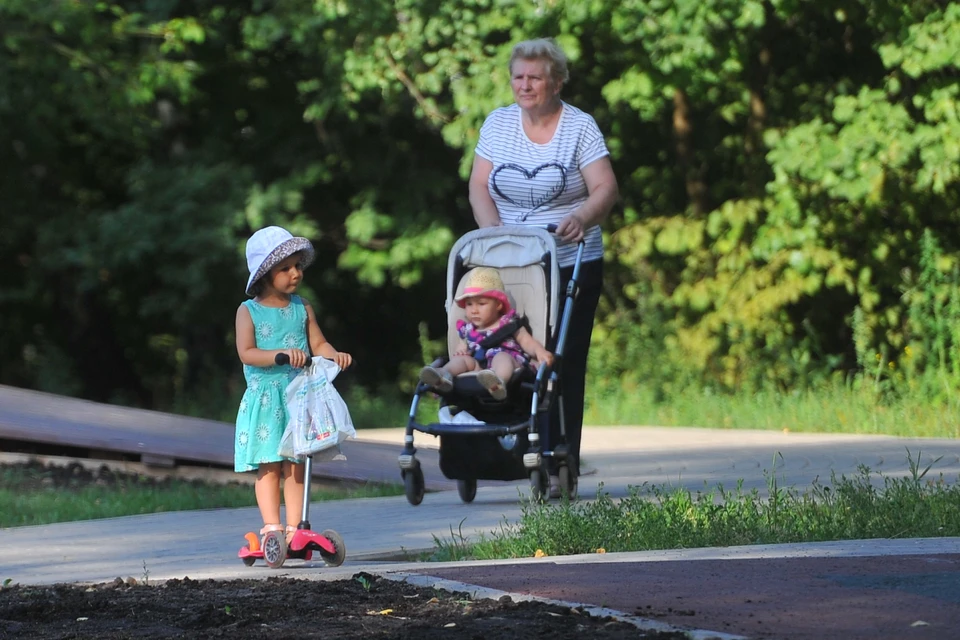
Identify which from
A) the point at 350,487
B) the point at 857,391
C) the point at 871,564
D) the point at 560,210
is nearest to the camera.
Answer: the point at 871,564

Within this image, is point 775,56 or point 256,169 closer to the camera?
point 775,56

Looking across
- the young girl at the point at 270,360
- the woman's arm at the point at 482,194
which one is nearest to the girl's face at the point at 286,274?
the young girl at the point at 270,360

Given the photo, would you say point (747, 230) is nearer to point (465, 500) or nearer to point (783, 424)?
point (783, 424)

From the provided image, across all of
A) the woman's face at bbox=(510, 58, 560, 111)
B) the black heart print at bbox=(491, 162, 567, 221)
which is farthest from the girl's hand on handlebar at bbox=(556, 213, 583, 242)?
the woman's face at bbox=(510, 58, 560, 111)

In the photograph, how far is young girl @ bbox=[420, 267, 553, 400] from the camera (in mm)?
7715

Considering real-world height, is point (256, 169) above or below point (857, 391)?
above

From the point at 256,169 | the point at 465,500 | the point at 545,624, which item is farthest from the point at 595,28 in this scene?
the point at 545,624

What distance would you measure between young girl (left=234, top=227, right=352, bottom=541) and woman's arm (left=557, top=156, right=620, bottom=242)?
1.77 m

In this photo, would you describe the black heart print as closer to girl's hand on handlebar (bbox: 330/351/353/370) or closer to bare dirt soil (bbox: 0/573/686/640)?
girl's hand on handlebar (bbox: 330/351/353/370)

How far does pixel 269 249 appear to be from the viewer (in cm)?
630

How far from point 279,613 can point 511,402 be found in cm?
324

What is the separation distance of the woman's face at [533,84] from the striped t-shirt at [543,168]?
174mm

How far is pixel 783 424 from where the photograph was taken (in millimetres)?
12617

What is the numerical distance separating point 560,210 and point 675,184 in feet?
33.6
